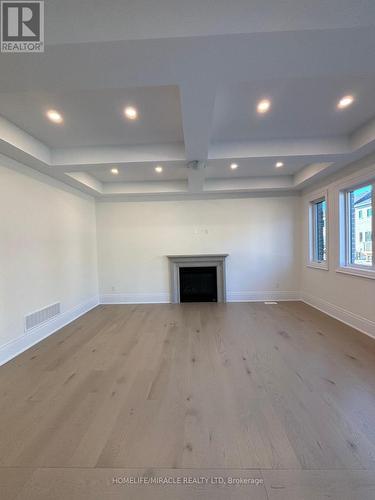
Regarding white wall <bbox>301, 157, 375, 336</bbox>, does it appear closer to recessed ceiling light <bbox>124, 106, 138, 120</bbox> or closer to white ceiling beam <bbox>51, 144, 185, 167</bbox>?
white ceiling beam <bbox>51, 144, 185, 167</bbox>

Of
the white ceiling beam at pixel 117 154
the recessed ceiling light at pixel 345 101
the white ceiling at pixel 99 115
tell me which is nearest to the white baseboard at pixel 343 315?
the recessed ceiling light at pixel 345 101

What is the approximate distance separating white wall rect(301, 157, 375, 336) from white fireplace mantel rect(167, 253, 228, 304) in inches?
70.8

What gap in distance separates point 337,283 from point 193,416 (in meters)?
3.41

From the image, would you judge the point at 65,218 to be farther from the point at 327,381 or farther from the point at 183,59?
the point at 327,381

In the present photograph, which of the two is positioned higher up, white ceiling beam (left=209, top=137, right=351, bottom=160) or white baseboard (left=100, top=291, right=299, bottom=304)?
white ceiling beam (left=209, top=137, right=351, bottom=160)

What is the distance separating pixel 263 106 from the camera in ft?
7.55

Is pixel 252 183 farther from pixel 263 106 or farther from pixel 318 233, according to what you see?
pixel 263 106

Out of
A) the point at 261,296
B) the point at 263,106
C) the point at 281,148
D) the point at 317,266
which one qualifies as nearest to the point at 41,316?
the point at 263,106

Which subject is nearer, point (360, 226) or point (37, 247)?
point (37, 247)

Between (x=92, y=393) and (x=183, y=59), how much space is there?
276cm

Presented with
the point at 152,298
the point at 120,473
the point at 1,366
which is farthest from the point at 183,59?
the point at 152,298

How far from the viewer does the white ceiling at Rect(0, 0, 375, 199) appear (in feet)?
4.23

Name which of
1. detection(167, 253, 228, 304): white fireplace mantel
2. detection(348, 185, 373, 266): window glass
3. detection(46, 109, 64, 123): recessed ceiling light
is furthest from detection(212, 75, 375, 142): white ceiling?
detection(167, 253, 228, 304): white fireplace mantel

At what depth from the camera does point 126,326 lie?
3.99 m
